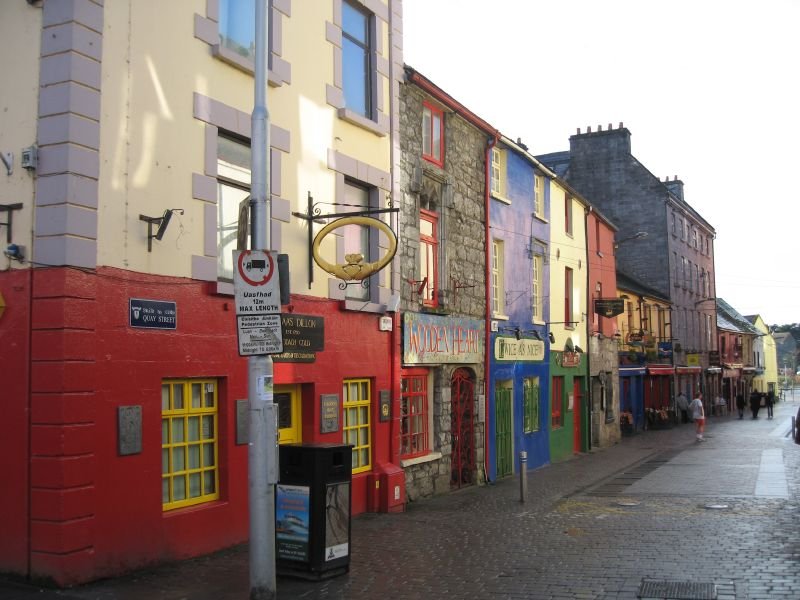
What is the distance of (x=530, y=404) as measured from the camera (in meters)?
21.7

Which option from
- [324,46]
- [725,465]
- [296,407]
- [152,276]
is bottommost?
[725,465]

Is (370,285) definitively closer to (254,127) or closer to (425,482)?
(425,482)

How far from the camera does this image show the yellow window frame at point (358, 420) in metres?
13.5

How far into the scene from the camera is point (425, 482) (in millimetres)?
15641

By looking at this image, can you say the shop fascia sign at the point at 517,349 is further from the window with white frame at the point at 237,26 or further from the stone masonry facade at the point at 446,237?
the window with white frame at the point at 237,26

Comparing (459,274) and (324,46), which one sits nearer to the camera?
(324,46)

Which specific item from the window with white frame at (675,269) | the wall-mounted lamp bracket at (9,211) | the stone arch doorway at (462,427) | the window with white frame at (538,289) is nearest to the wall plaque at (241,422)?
Answer: the wall-mounted lamp bracket at (9,211)

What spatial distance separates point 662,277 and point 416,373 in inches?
1207

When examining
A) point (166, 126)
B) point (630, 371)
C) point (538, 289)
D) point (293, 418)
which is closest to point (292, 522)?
point (293, 418)

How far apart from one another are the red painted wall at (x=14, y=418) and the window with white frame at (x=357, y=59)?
257 inches

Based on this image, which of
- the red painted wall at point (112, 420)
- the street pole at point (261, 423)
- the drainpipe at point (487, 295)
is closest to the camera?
the street pole at point (261, 423)

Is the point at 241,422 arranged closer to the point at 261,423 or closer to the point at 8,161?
the point at 261,423

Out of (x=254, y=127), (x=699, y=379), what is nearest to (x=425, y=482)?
(x=254, y=127)

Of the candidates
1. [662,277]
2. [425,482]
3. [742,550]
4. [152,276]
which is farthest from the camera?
[662,277]
